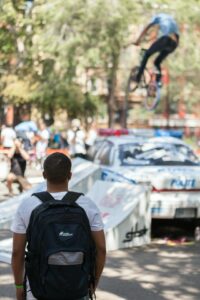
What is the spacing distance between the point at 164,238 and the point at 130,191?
42.7 inches

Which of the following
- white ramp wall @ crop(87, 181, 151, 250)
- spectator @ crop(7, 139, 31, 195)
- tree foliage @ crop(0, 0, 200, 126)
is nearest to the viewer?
white ramp wall @ crop(87, 181, 151, 250)

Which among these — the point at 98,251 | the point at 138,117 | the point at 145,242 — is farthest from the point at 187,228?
the point at 138,117

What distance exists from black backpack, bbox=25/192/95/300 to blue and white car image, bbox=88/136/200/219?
256 inches

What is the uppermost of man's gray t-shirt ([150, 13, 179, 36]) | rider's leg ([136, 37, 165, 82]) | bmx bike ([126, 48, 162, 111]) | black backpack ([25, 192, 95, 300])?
man's gray t-shirt ([150, 13, 179, 36])

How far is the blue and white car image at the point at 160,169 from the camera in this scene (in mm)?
9875

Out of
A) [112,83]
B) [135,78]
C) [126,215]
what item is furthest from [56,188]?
[112,83]

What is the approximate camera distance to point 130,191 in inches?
370

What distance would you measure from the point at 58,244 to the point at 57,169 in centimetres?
47

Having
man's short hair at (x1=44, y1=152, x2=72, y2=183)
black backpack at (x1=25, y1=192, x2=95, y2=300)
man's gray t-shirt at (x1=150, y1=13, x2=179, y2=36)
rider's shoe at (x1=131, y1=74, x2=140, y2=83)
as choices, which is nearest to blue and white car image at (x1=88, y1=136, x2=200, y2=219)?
man's short hair at (x1=44, y1=152, x2=72, y2=183)

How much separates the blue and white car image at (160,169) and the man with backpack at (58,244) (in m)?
6.37

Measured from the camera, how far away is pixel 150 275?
7.33 m

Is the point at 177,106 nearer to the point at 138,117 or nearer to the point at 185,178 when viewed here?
the point at 138,117

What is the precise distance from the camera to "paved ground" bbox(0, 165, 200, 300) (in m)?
6.46

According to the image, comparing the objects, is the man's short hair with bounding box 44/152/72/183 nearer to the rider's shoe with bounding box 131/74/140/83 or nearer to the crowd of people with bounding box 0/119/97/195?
the crowd of people with bounding box 0/119/97/195
